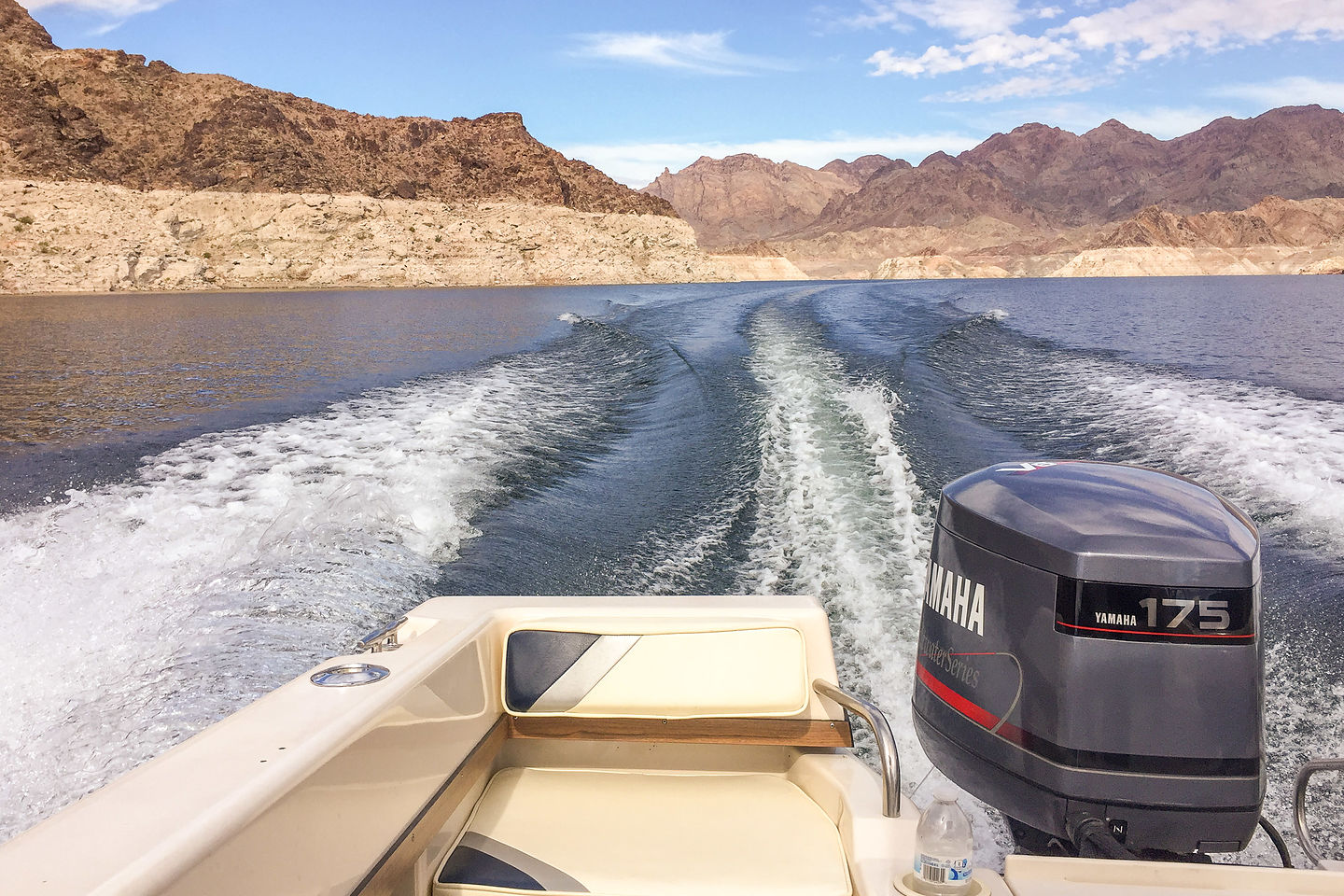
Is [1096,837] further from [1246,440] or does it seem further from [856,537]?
[1246,440]

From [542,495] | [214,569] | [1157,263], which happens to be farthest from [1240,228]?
[214,569]

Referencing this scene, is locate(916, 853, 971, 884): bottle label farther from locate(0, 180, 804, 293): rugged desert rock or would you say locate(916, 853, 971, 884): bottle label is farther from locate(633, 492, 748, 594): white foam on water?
locate(0, 180, 804, 293): rugged desert rock

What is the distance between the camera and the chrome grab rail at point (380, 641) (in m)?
1.87

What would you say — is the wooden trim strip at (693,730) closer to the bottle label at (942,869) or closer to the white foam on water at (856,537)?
the white foam on water at (856,537)

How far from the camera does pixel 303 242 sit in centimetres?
5772

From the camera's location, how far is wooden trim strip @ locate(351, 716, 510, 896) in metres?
1.49

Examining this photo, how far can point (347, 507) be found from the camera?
5.01 metres

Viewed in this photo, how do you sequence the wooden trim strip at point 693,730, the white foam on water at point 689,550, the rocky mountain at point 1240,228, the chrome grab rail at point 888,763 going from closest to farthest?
the chrome grab rail at point 888,763 → the wooden trim strip at point 693,730 → the white foam on water at point 689,550 → the rocky mountain at point 1240,228

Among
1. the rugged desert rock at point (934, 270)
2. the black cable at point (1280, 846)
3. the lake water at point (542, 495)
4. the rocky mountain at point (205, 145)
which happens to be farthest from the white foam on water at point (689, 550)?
the rugged desert rock at point (934, 270)

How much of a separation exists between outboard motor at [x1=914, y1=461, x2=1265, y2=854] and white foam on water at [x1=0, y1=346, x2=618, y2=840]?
2.46 metres

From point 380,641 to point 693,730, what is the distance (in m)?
0.82

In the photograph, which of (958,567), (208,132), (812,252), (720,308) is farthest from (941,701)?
(812,252)

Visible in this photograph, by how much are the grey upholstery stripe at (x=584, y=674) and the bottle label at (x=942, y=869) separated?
1.07m

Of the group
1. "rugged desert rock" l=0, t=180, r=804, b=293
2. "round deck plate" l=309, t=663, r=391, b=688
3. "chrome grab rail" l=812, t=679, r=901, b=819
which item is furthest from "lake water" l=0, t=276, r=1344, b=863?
"rugged desert rock" l=0, t=180, r=804, b=293
